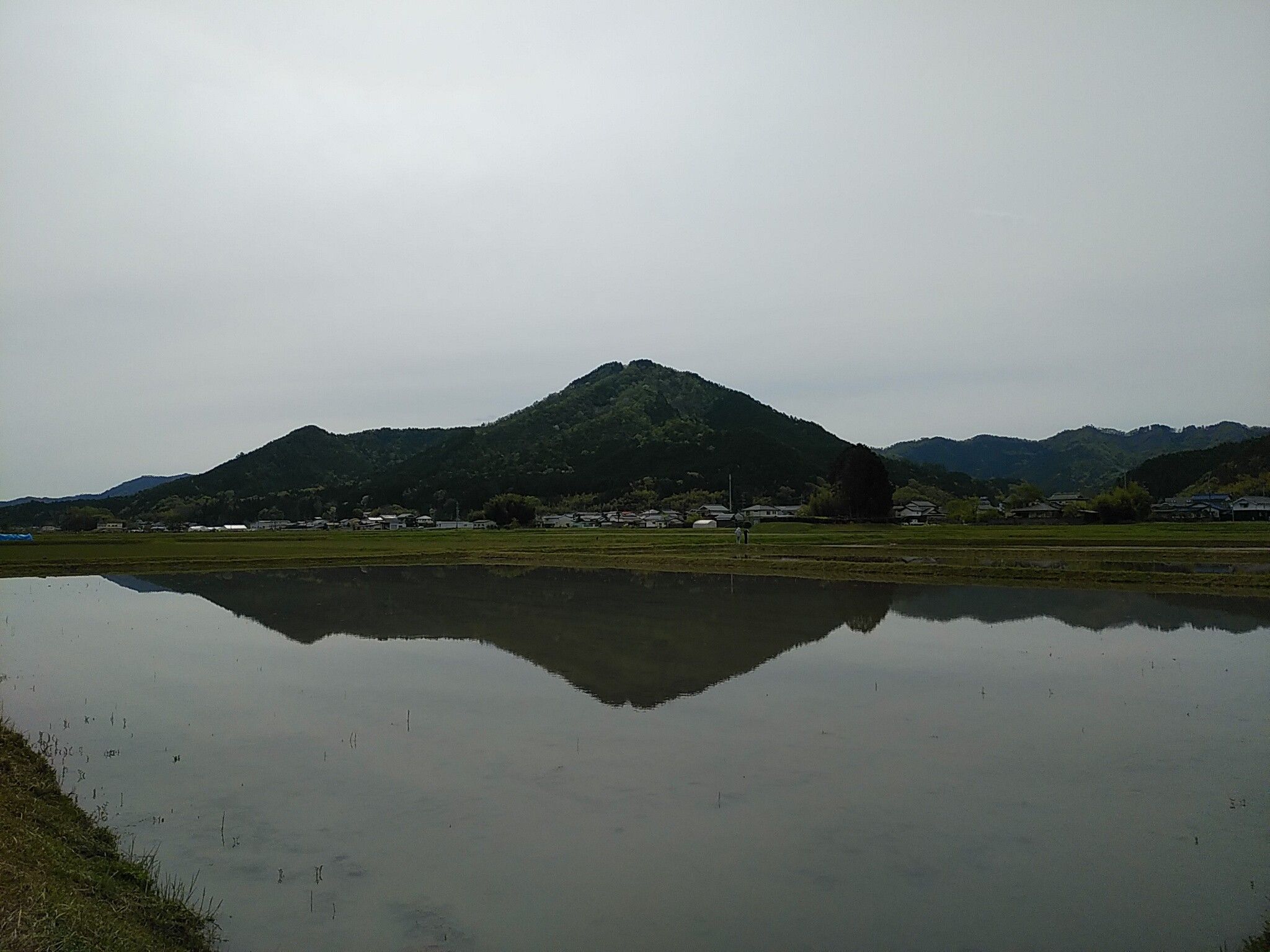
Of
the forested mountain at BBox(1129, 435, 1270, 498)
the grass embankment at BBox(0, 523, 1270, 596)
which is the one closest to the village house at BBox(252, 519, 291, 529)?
the grass embankment at BBox(0, 523, 1270, 596)

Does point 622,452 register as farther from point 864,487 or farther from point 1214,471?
point 1214,471

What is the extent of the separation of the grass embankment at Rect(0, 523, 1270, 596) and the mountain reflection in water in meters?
2.41

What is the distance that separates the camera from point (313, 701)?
1284 centimetres

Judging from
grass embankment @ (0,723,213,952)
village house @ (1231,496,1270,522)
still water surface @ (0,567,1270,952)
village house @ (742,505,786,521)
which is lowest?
still water surface @ (0,567,1270,952)

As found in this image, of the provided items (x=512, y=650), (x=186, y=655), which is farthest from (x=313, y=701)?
(x=186, y=655)

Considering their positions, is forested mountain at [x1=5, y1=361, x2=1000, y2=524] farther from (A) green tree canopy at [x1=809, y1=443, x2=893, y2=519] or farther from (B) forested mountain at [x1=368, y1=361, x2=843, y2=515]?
(A) green tree canopy at [x1=809, y1=443, x2=893, y2=519]

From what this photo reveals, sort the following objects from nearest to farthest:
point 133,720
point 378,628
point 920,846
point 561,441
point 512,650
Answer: point 920,846, point 133,720, point 512,650, point 378,628, point 561,441

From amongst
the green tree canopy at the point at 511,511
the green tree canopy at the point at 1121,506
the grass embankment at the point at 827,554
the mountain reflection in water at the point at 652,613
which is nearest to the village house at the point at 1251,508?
the green tree canopy at the point at 1121,506

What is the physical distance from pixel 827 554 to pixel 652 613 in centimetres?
1733

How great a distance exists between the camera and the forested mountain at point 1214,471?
9019cm

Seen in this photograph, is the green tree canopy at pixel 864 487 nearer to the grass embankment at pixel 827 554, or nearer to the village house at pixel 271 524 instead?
the grass embankment at pixel 827 554

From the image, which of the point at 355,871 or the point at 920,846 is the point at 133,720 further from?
the point at 920,846

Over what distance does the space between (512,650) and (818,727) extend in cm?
800

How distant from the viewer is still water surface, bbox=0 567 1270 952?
6043 millimetres
